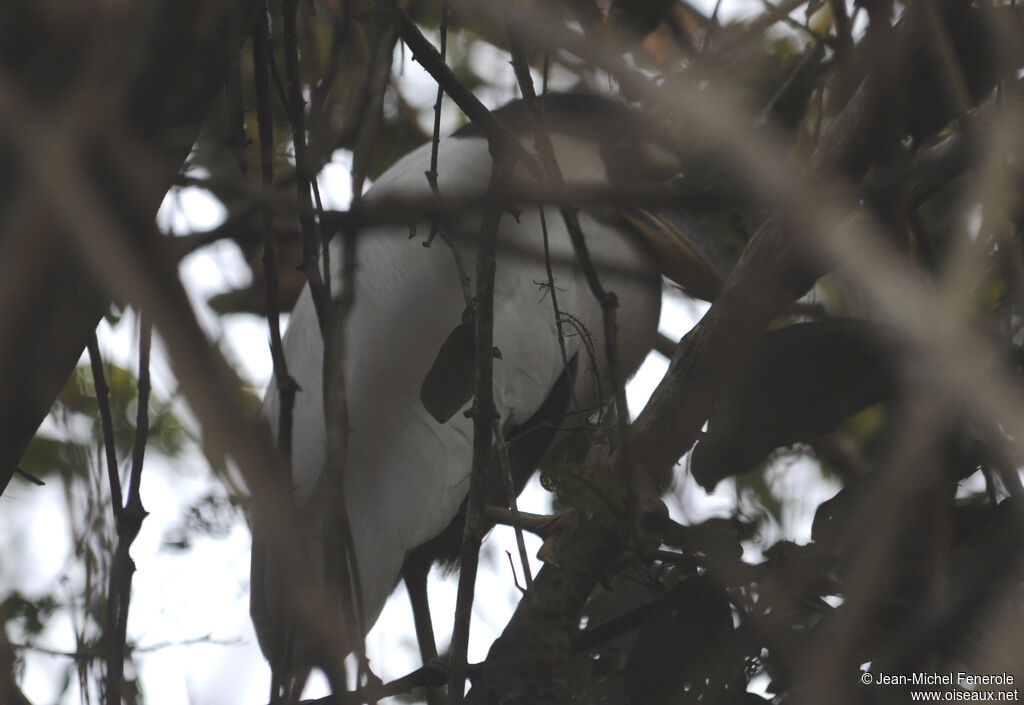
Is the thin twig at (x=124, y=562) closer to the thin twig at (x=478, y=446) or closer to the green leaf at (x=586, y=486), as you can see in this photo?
the thin twig at (x=478, y=446)

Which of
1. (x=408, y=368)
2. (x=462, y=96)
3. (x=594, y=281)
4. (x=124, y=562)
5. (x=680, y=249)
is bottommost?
(x=124, y=562)

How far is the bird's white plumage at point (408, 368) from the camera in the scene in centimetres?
155

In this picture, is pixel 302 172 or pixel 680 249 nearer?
pixel 302 172

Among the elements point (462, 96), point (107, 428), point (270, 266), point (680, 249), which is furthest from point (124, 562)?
point (680, 249)

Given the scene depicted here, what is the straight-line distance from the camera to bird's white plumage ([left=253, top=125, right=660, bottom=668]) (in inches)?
60.9

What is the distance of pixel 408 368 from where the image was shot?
1683mm

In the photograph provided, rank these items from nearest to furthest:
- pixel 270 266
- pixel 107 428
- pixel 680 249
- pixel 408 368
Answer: pixel 270 266, pixel 107 428, pixel 408 368, pixel 680 249

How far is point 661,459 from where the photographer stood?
3.24 ft

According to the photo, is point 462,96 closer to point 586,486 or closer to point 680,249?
point 586,486

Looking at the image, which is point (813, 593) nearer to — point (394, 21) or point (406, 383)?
point (394, 21)

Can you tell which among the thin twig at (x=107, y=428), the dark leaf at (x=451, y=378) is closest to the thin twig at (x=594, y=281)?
the dark leaf at (x=451, y=378)

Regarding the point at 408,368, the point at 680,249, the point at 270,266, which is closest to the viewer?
the point at 270,266

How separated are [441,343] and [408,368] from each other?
7 cm

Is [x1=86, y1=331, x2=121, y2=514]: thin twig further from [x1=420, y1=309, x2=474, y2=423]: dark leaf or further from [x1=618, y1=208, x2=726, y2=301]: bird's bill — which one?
[x1=618, y1=208, x2=726, y2=301]: bird's bill
